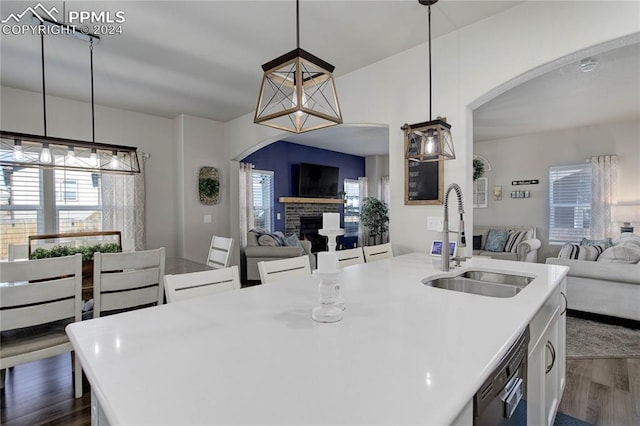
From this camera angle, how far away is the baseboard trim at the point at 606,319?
335cm

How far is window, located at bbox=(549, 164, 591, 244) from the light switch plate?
4705 millimetres

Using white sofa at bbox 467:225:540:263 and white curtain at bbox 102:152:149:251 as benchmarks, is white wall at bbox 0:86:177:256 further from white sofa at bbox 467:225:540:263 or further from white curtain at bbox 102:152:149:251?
white sofa at bbox 467:225:540:263

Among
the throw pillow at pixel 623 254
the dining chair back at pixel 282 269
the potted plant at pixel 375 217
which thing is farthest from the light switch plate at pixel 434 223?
the potted plant at pixel 375 217

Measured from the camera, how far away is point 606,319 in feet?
11.6

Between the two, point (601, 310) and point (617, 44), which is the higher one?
point (617, 44)

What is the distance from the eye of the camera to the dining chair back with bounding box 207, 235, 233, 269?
297 cm

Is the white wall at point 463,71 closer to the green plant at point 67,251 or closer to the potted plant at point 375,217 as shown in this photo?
the green plant at point 67,251

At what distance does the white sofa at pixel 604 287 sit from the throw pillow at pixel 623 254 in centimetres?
7

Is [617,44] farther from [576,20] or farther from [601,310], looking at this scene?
[601,310]

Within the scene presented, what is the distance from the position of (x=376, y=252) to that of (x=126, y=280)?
191cm

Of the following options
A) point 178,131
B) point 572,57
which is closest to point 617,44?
point 572,57

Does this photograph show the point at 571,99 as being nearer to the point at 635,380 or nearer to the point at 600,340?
the point at 600,340

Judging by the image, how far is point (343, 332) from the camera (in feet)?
3.35

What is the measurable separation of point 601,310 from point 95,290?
4.80 meters
